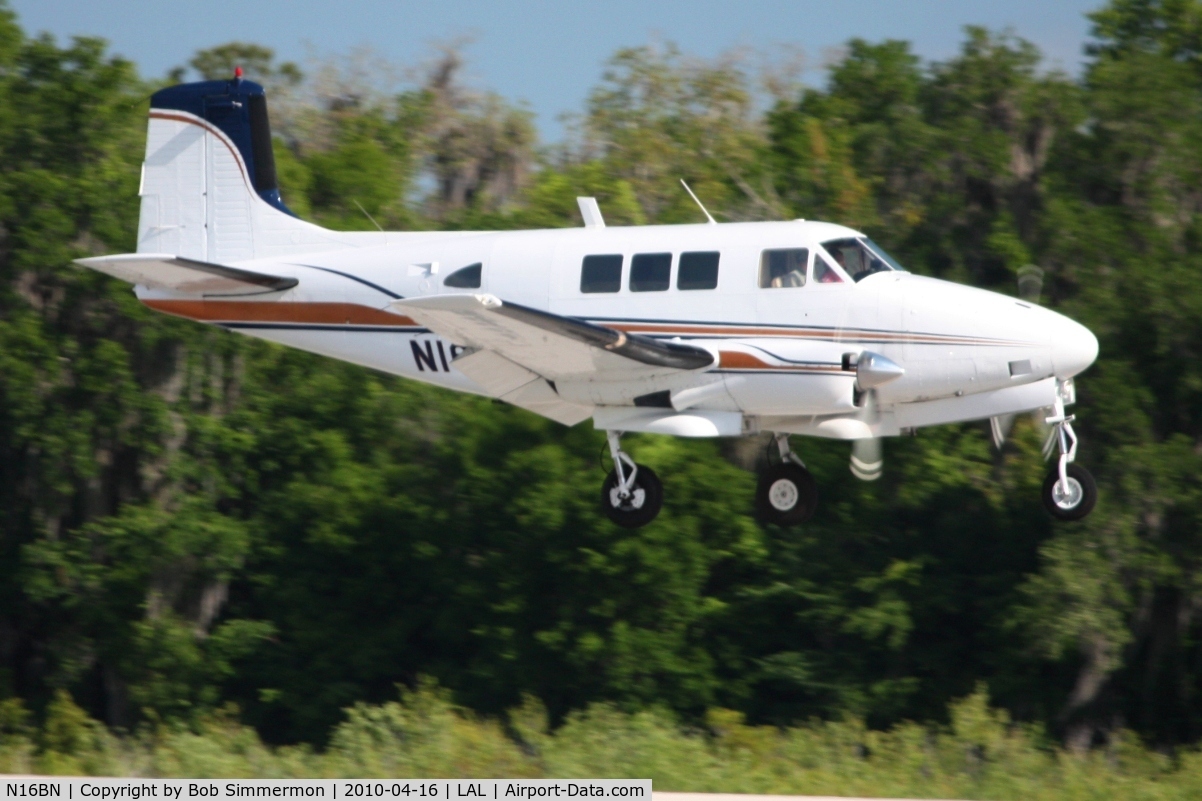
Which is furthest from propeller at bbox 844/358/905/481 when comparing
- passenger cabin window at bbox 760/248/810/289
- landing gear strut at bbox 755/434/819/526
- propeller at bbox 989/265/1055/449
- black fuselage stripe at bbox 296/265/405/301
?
black fuselage stripe at bbox 296/265/405/301

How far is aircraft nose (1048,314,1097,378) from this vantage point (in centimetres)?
1352

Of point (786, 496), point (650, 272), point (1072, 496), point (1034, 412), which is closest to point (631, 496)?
point (786, 496)

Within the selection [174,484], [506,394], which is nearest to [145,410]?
[174,484]

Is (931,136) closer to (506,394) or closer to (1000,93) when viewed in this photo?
(1000,93)

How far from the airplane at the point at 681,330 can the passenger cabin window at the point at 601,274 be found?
0.01 metres

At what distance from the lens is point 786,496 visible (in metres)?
15.3

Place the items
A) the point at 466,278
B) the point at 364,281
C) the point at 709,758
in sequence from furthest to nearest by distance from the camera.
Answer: the point at 709,758 → the point at 364,281 → the point at 466,278

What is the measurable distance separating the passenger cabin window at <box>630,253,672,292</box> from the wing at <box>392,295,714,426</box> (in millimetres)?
496

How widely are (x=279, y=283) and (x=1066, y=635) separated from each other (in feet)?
38.1

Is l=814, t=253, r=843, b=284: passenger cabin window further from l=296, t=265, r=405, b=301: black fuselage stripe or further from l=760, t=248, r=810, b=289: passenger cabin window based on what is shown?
l=296, t=265, r=405, b=301: black fuselage stripe

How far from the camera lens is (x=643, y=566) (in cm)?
2284

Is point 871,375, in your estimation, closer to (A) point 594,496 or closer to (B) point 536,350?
(B) point 536,350

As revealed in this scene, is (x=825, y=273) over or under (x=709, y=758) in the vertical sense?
over

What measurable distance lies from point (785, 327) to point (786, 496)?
6.98 ft
